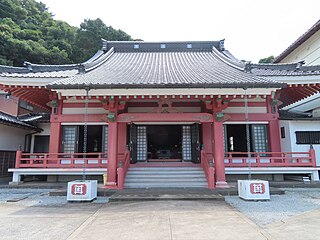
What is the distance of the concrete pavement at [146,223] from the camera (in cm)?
391

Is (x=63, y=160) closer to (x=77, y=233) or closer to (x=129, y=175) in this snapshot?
(x=129, y=175)

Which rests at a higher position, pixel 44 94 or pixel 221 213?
pixel 44 94

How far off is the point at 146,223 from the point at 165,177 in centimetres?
452

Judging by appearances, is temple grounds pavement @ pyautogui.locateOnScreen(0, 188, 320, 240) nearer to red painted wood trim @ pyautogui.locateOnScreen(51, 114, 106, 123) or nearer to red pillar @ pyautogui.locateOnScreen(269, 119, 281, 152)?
red pillar @ pyautogui.locateOnScreen(269, 119, 281, 152)

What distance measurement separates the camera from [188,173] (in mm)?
9203

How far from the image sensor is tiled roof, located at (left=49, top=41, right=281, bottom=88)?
7.52 metres

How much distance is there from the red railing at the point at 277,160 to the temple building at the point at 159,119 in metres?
0.04

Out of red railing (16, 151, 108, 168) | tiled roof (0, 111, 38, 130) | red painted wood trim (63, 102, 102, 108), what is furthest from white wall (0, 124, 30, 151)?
red painted wood trim (63, 102, 102, 108)

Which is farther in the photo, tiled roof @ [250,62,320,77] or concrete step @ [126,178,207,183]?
tiled roof @ [250,62,320,77]

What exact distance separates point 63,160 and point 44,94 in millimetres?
3180

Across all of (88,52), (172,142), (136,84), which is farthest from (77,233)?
(88,52)

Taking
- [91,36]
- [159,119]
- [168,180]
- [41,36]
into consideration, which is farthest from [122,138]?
[91,36]

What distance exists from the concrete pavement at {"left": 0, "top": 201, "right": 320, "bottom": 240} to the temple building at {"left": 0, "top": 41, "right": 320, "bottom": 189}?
244 centimetres

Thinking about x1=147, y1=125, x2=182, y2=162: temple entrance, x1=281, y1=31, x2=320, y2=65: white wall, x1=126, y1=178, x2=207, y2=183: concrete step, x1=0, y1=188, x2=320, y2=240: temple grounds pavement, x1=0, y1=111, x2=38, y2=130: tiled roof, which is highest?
x1=281, y1=31, x2=320, y2=65: white wall
